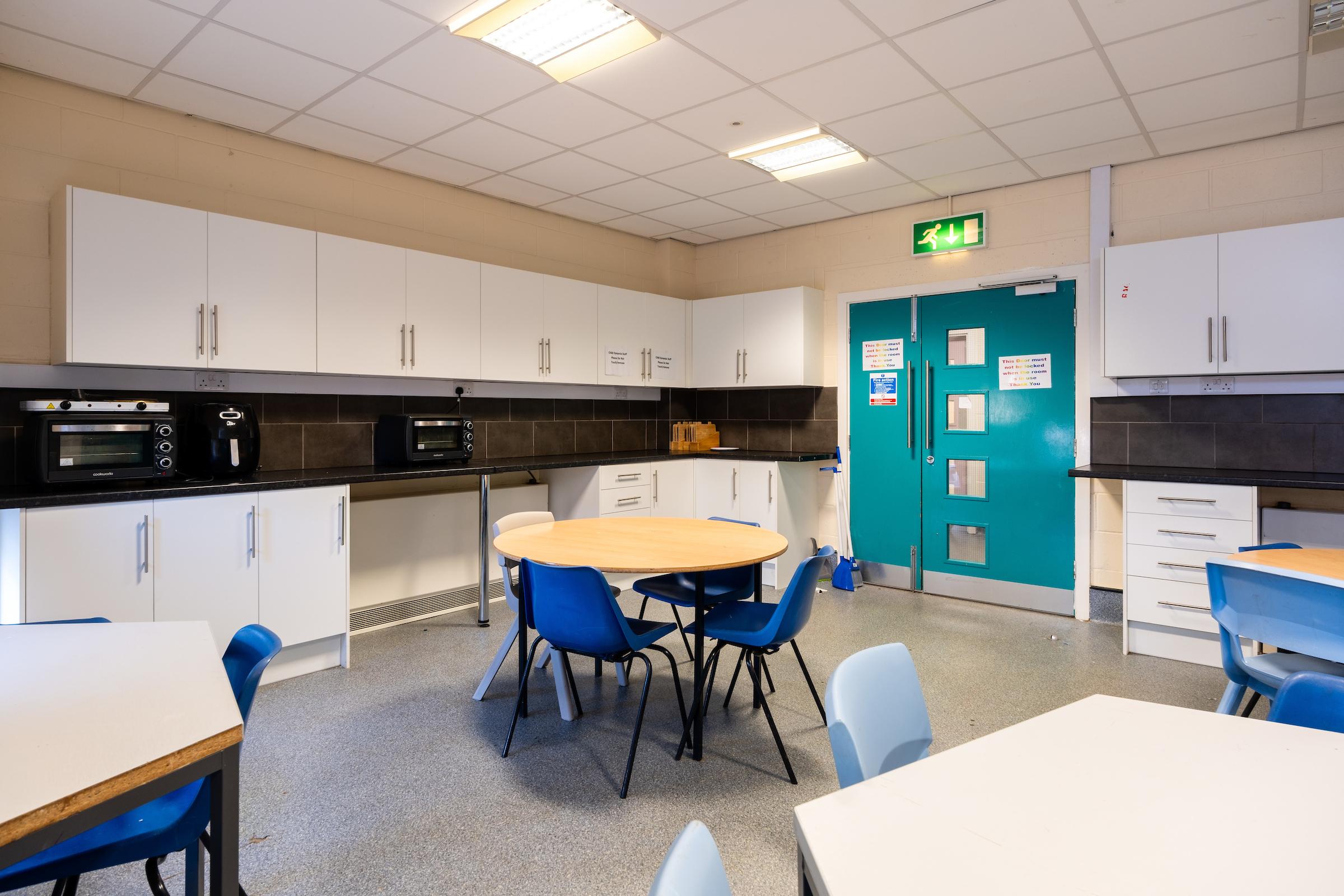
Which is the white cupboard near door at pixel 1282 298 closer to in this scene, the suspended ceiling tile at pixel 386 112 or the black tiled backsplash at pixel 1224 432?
the black tiled backsplash at pixel 1224 432

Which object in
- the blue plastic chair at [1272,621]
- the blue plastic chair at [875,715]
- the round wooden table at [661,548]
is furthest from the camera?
the round wooden table at [661,548]

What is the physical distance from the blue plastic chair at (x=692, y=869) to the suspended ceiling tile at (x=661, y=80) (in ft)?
10.1

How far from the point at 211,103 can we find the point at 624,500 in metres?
3.30

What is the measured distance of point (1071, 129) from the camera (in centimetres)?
389

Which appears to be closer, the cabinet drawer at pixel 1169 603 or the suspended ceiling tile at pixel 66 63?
the suspended ceiling tile at pixel 66 63

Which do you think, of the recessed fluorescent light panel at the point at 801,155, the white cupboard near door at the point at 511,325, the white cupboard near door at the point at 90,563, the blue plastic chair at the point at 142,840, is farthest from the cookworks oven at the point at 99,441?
the recessed fluorescent light panel at the point at 801,155

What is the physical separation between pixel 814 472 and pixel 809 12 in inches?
144

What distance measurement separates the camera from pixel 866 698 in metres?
1.38

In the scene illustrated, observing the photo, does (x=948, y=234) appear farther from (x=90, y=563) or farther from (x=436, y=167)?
(x=90, y=563)

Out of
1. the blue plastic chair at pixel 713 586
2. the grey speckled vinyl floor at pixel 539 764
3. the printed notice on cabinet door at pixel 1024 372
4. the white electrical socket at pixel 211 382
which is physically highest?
the printed notice on cabinet door at pixel 1024 372

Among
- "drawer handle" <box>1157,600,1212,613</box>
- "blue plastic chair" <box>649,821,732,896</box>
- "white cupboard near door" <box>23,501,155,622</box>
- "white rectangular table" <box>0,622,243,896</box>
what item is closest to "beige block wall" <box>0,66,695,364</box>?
"white cupboard near door" <box>23,501,155,622</box>

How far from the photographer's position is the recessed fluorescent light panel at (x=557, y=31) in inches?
110

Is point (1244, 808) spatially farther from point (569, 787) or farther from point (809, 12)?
point (809, 12)

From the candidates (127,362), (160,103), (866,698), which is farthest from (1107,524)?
(160,103)
